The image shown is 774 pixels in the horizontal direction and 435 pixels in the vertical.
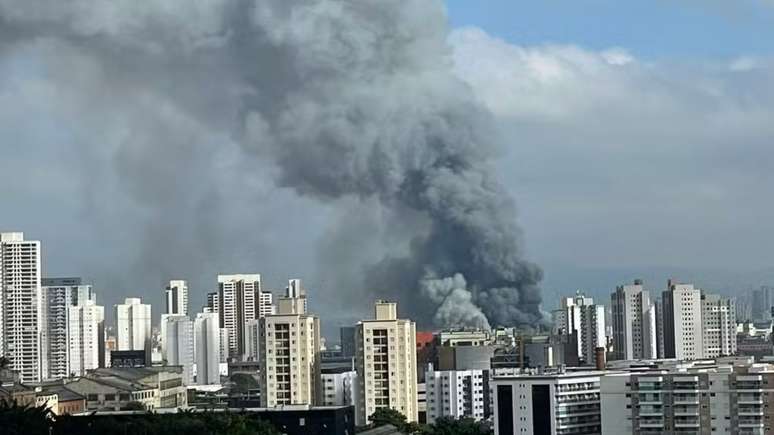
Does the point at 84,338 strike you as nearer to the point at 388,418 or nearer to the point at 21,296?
the point at 21,296

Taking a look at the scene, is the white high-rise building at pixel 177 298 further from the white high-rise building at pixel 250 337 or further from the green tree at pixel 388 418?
the green tree at pixel 388 418

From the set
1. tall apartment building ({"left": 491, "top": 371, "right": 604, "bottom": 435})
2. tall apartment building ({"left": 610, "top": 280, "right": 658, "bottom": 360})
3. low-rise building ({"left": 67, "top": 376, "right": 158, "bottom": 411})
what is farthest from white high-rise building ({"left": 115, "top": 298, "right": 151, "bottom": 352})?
tall apartment building ({"left": 491, "top": 371, "right": 604, "bottom": 435})

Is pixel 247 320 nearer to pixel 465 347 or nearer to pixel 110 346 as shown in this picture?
pixel 110 346

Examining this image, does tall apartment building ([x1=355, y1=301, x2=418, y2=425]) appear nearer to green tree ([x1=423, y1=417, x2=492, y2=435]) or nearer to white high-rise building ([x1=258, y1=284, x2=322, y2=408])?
white high-rise building ([x1=258, y1=284, x2=322, y2=408])

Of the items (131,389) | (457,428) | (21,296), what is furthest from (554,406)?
(21,296)

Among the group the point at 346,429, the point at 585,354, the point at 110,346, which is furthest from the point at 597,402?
the point at 110,346

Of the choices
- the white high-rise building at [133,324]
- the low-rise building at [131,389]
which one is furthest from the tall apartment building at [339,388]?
the white high-rise building at [133,324]
